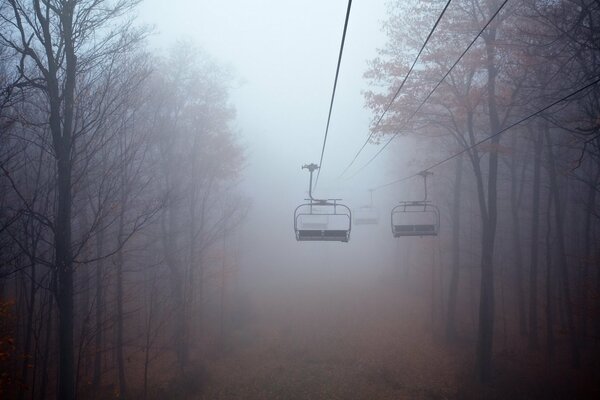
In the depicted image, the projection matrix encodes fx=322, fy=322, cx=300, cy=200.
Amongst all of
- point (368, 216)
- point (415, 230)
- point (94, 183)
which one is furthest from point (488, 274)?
point (94, 183)

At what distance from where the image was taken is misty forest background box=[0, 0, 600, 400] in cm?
605

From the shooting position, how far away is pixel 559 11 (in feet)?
23.7

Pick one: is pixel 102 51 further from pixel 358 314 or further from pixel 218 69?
pixel 358 314

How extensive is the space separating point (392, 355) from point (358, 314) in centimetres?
572

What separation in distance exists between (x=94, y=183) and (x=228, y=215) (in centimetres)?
637

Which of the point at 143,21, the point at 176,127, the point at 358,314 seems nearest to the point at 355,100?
the point at 358,314

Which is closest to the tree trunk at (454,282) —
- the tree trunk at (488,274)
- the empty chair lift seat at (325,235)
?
the tree trunk at (488,274)

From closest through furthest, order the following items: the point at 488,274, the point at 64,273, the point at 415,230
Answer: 1. the point at 64,273
2. the point at 415,230
3. the point at 488,274

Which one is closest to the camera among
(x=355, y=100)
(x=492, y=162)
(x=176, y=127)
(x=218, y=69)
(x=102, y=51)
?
(x=102, y=51)

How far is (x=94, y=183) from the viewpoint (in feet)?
29.5

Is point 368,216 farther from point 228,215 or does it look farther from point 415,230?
point 415,230

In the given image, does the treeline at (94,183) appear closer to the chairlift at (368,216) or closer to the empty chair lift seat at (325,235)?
the empty chair lift seat at (325,235)

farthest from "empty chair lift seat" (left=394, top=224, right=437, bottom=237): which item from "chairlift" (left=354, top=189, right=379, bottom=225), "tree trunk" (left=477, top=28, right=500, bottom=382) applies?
"chairlift" (left=354, top=189, right=379, bottom=225)

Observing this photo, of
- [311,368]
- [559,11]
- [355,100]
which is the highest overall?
[355,100]
